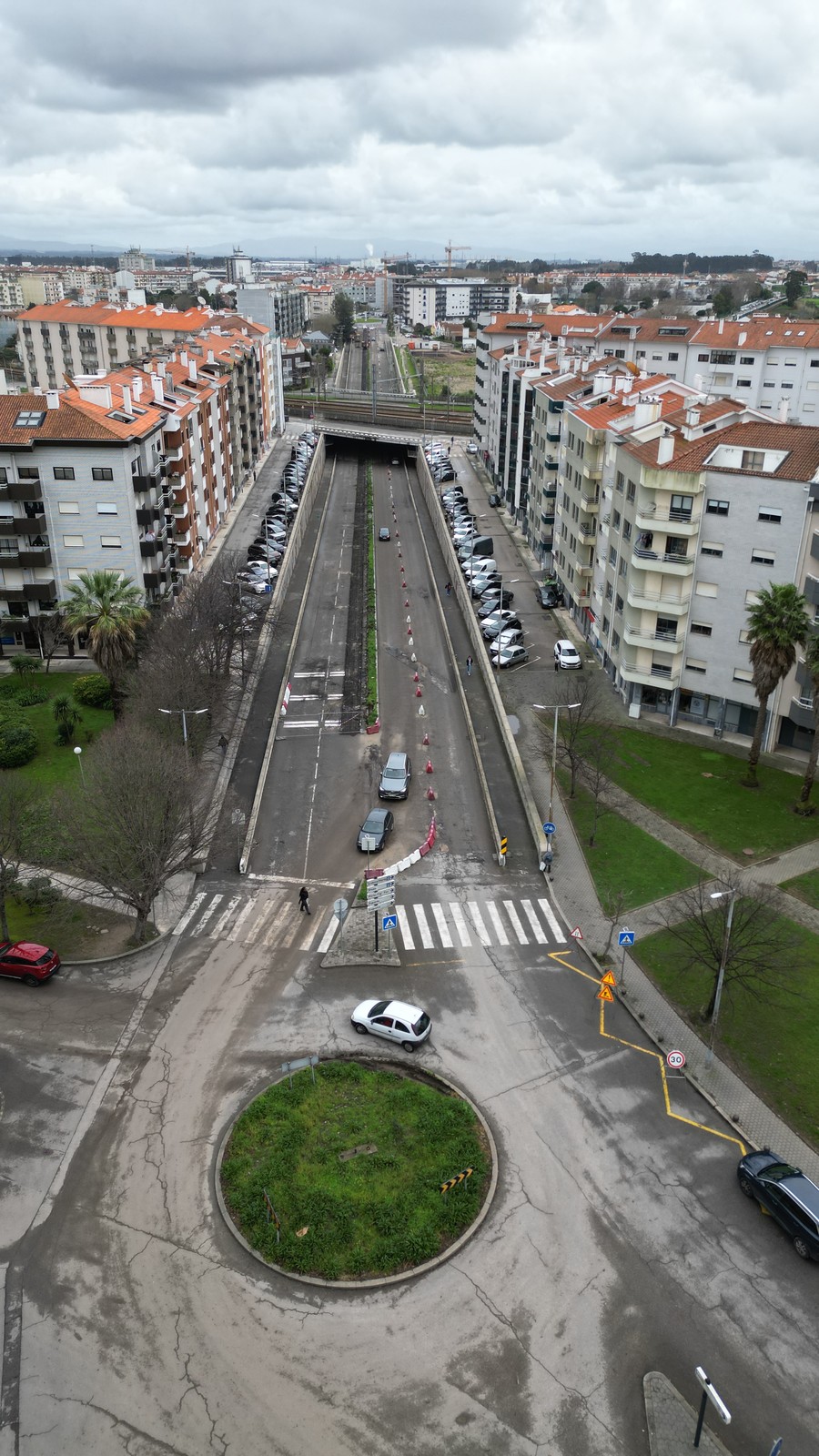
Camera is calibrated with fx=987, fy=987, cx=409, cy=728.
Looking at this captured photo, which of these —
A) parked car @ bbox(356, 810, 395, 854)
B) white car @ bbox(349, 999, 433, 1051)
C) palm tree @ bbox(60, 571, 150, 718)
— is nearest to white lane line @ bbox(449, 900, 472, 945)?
parked car @ bbox(356, 810, 395, 854)

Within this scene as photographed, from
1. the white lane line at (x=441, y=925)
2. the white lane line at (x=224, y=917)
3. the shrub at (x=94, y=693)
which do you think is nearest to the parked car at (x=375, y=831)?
the white lane line at (x=441, y=925)

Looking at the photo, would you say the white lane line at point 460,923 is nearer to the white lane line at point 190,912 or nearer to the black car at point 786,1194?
the white lane line at point 190,912

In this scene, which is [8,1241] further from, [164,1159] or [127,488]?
[127,488]

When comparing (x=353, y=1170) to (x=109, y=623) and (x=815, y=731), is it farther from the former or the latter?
(x=109, y=623)

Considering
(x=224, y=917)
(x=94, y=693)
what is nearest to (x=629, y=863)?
(x=224, y=917)

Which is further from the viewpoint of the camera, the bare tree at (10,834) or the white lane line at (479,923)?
the white lane line at (479,923)

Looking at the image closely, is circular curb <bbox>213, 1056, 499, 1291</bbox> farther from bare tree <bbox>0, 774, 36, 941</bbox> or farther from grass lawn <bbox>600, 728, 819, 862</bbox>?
grass lawn <bbox>600, 728, 819, 862</bbox>
